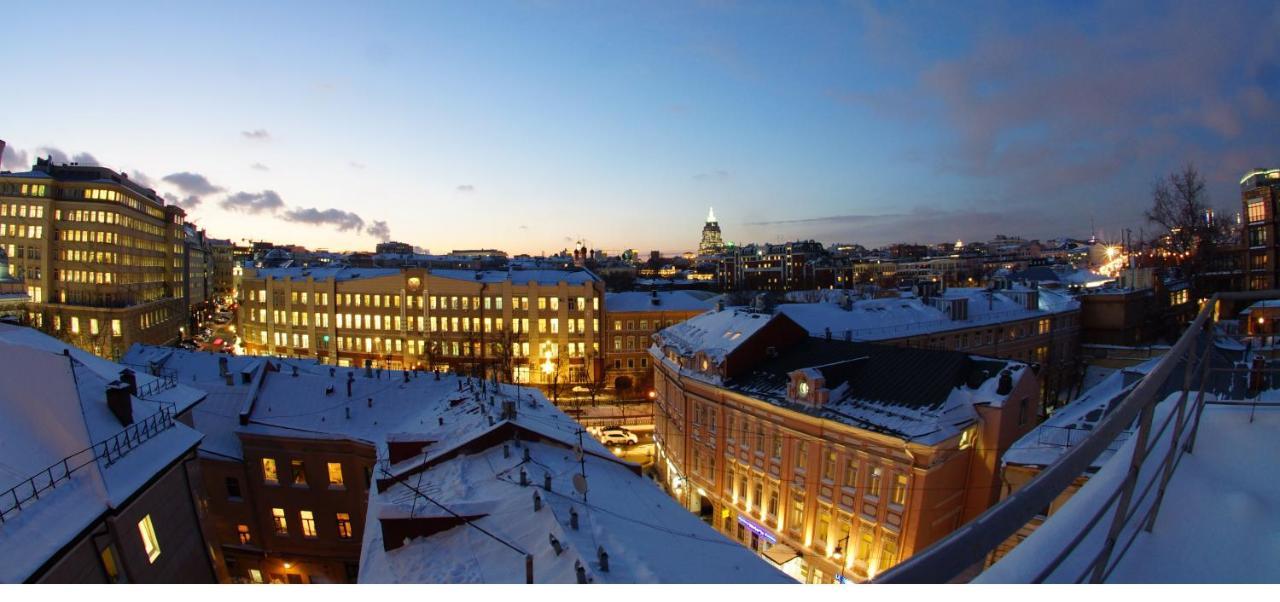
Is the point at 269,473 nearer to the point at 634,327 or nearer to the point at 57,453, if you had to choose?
the point at 57,453

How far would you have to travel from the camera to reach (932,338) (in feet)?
112

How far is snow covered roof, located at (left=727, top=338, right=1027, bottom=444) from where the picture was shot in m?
16.7

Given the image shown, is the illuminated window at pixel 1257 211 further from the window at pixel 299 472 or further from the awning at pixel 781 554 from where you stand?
the window at pixel 299 472

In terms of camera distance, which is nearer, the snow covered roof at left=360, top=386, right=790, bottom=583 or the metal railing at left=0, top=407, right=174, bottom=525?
the metal railing at left=0, top=407, right=174, bottom=525

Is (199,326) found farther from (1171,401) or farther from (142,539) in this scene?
(1171,401)

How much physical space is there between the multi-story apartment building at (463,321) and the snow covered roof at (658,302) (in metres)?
1.84

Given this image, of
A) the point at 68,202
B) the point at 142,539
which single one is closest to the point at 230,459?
the point at 142,539

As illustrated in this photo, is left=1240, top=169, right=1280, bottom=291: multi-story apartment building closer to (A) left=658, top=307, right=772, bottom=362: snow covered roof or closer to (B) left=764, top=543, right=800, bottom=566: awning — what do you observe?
(A) left=658, top=307, right=772, bottom=362: snow covered roof

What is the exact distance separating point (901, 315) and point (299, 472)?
100ft

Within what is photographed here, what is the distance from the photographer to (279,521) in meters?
17.0

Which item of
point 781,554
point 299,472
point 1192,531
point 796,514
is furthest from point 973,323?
point 1192,531

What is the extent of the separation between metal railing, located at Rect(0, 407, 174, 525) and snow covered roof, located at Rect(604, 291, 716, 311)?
37.7 m

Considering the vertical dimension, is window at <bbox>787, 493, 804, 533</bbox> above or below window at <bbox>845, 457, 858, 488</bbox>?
below

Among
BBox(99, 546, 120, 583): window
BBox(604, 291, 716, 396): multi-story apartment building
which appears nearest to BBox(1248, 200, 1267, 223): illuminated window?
BBox(604, 291, 716, 396): multi-story apartment building
